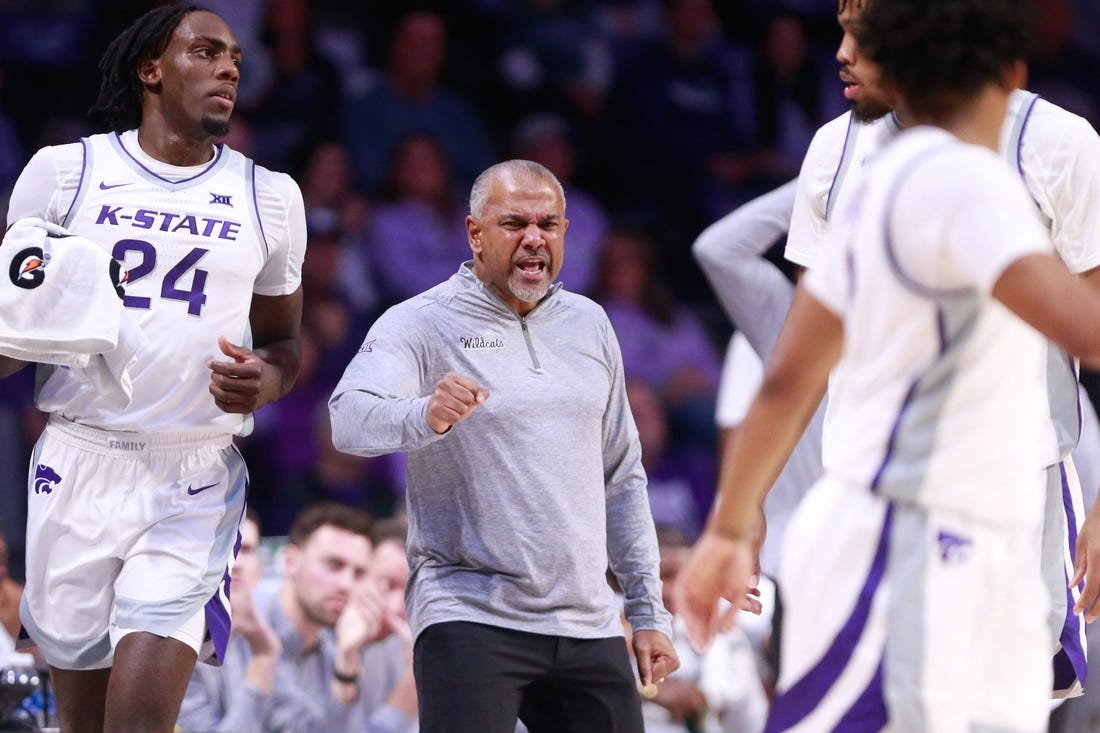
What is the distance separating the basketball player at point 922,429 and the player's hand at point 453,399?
120 centimetres

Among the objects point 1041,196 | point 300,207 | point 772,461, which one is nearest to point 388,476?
point 300,207

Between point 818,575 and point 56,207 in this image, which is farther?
point 56,207

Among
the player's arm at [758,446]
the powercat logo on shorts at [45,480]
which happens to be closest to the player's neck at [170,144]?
the powercat logo on shorts at [45,480]

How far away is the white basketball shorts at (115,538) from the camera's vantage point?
451 centimetres

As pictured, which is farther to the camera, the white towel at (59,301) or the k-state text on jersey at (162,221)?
the k-state text on jersey at (162,221)

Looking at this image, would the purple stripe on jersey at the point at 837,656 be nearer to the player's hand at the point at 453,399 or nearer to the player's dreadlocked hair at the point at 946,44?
the player's dreadlocked hair at the point at 946,44

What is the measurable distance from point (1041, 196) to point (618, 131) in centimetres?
687

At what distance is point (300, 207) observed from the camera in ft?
16.2

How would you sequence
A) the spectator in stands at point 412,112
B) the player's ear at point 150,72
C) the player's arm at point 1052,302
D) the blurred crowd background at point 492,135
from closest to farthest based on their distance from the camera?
the player's arm at point 1052,302, the player's ear at point 150,72, the blurred crowd background at point 492,135, the spectator in stands at point 412,112

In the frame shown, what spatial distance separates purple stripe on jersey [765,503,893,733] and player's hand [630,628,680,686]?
5.51ft

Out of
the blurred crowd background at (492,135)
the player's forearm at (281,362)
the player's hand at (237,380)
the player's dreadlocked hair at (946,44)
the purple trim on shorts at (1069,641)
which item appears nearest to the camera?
the player's dreadlocked hair at (946,44)

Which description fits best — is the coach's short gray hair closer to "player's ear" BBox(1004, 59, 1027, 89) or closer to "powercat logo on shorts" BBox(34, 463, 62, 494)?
"powercat logo on shorts" BBox(34, 463, 62, 494)

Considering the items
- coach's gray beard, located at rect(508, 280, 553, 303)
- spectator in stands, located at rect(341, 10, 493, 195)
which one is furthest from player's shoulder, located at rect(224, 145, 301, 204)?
spectator in stands, located at rect(341, 10, 493, 195)

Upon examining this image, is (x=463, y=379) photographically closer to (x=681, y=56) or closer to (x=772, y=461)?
(x=772, y=461)
